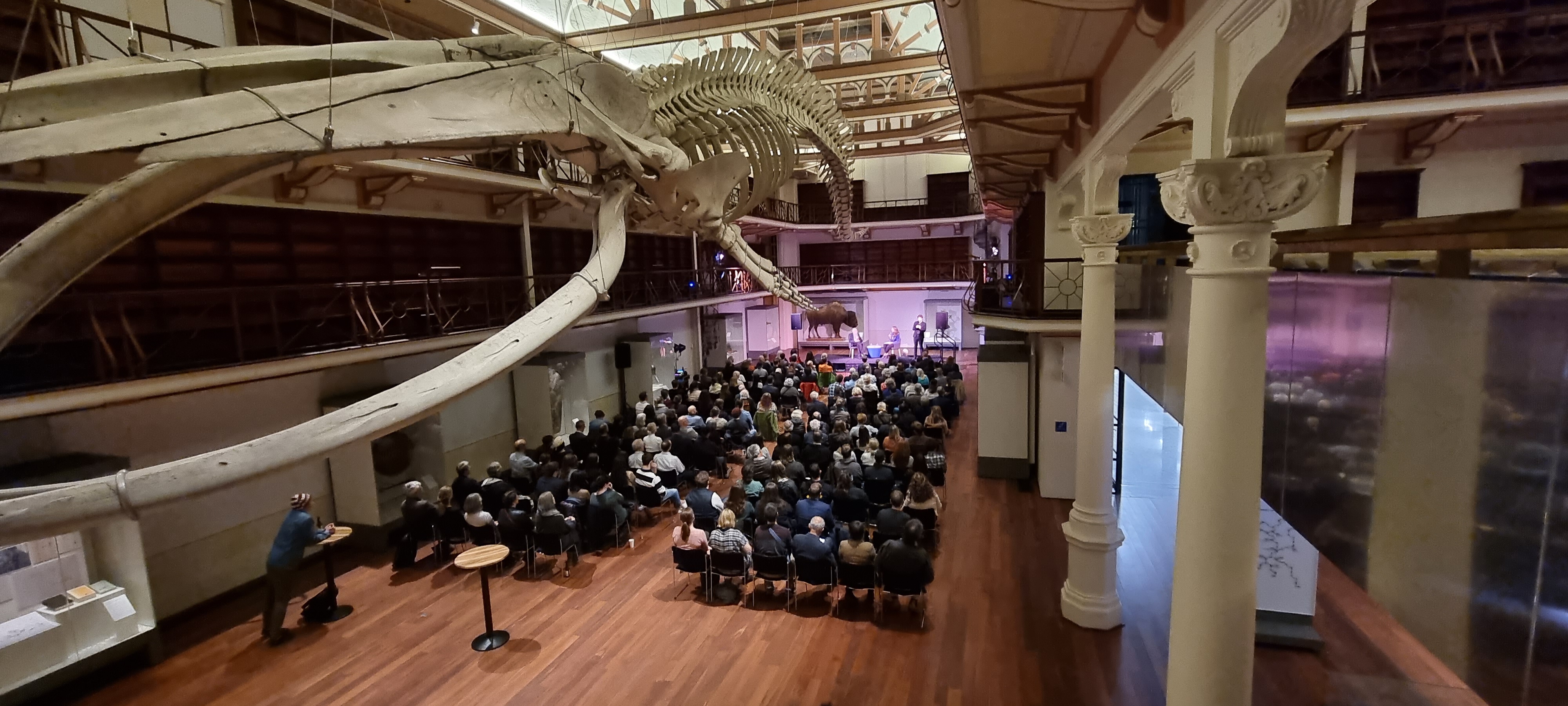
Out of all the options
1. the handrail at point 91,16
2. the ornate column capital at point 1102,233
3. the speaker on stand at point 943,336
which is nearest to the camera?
the handrail at point 91,16

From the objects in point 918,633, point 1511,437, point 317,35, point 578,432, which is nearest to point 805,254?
point 578,432

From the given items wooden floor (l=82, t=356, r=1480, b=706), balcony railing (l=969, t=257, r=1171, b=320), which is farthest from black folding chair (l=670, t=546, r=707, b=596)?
balcony railing (l=969, t=257, r=1171, b=320)

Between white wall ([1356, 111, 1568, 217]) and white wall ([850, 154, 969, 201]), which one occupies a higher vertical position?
white wall ([850, 154, 969, 201])

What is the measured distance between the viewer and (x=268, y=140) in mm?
1869

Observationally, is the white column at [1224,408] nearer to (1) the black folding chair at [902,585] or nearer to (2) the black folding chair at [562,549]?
(1) the black folding chair at [902,585]

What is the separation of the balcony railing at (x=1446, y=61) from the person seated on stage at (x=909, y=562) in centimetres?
588

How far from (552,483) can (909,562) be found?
176 inches

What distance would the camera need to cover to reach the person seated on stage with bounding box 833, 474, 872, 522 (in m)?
8.02

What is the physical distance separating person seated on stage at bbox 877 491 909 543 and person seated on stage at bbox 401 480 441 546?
17.5 feet

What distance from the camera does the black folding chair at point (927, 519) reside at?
818cm

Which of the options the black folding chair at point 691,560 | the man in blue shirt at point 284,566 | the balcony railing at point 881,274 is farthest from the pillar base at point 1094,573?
the balcony railing at point 881,274

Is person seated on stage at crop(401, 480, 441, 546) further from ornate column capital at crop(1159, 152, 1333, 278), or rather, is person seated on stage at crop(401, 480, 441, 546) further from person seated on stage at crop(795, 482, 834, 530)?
ornate column capital at crop(1159, 152, 1333, 278)

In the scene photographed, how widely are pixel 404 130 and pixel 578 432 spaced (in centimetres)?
914

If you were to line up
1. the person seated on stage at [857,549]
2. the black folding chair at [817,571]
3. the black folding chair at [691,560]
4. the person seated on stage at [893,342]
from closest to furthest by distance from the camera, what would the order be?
the person seated on stage at [857,549] < the black folding chair at [817,571] < the black folding chair at [691,560] < the person seated on stage at [893,342]
